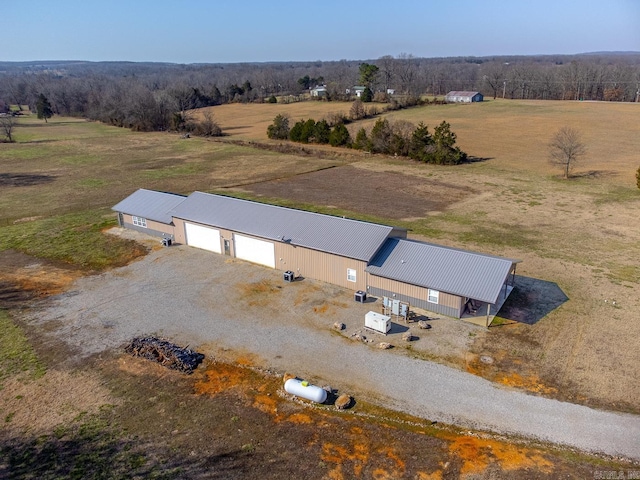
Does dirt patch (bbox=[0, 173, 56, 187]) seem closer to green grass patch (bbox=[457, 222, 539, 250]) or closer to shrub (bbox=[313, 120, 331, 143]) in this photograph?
shrub (bbox=[313, 120, 331, 143])

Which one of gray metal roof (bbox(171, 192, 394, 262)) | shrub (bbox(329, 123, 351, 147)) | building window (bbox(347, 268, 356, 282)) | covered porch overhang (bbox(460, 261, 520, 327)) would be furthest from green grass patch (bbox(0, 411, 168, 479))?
shrub (bbox(329, 123, 351, 147))

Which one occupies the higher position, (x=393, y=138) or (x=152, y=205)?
(x=393, y=138)

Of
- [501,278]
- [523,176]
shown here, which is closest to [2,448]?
[501,278]

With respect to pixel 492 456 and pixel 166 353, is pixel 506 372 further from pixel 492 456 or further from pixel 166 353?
pixel 166 353

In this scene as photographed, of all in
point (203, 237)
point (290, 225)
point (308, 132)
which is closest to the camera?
point (290, 225)

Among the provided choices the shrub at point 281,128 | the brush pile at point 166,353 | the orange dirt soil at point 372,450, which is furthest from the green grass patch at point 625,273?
the shrub at point 281,128

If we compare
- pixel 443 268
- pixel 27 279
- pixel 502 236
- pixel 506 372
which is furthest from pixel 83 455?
pixel 502 236
